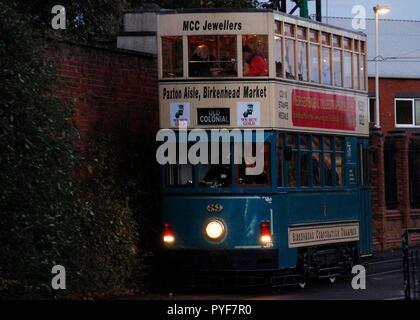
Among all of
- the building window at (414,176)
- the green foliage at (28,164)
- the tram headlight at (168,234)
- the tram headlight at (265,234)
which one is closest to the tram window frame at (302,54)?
the tram headlight at (265,234)

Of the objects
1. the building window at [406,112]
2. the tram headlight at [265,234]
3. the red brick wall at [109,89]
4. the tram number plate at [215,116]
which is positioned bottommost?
the tram headlight at [265,234]

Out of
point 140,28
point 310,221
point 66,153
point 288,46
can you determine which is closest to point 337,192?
point 310,221

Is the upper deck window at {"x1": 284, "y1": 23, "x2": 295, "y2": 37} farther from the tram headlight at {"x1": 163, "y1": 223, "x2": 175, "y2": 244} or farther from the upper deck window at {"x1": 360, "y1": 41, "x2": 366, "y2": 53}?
the tram headlight at {"x1": 163, "y1": 223, "x2": 175, "y2": 244}

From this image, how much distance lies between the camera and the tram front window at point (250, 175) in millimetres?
21547

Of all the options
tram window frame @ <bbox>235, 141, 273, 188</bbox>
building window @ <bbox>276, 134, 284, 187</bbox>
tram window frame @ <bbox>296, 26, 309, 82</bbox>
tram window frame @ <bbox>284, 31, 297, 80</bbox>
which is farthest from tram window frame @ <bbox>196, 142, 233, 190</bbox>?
tram window frame @ <bbox>296, 26, 309, 82</bbox>

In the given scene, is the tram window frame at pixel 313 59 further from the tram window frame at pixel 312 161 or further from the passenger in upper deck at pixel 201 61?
the passenger in upper deck at pixel 201 61

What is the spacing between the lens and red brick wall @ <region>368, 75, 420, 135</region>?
5384 centimetres

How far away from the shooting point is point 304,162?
2312 centimetres

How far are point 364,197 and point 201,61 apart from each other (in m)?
5.95

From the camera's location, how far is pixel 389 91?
178ft

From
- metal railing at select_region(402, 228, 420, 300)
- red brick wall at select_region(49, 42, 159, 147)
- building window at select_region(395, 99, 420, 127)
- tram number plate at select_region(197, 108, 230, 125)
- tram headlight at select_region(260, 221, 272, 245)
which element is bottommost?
metal railing at select_region(402, 228, 420, 300)

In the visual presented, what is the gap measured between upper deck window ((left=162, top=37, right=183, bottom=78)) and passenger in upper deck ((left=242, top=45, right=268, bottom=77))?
3.84 feet

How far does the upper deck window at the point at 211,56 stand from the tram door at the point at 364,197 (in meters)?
4.93

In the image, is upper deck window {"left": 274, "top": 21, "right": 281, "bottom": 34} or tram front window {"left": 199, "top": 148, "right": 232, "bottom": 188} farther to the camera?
upper deck window {"left": 274, "top": 21, "right": 281, "bottom": 34}
